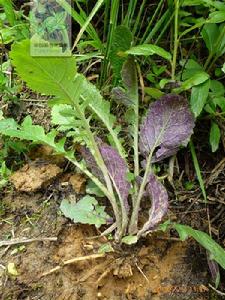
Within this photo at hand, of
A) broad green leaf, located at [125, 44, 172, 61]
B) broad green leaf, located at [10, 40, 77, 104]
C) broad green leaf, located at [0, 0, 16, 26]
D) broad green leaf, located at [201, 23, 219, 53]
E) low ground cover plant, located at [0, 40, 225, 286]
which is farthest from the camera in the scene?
broad green leaf, located at [0, 0, 16, 26]

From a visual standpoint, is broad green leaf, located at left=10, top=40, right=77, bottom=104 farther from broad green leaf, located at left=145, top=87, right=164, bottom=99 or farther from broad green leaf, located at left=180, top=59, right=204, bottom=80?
broad green leaf, located at left=180, top=59, right=204, bottom=80

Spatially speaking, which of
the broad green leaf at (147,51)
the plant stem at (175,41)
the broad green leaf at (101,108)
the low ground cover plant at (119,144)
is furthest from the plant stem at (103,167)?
the plant stem at (175,41)

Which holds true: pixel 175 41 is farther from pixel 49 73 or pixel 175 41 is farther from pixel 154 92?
pixel 49 73

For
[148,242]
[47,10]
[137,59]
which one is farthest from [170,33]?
[148,242]

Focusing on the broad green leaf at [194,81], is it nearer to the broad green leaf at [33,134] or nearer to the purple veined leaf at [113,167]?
the purple veined leaf at [113,167]

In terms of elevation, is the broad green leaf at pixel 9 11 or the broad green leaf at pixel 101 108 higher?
the broad green leaf at pixel 9 11

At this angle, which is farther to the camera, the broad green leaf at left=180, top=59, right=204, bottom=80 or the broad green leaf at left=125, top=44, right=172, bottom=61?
the broad green leaf at left=180, top=59, right=204, bottom=80

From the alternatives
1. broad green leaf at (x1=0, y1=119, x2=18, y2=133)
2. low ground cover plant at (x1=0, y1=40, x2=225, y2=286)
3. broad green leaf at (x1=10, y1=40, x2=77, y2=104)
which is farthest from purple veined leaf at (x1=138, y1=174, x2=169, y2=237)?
broad green leaf at (x1=0, y1=119, x2=18, y2=133)
